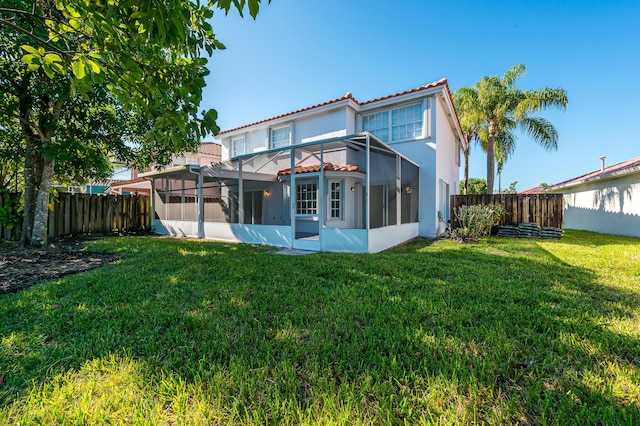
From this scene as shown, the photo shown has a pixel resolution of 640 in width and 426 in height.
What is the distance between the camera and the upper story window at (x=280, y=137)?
14434 mm

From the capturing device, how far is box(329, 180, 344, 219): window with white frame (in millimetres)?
11672

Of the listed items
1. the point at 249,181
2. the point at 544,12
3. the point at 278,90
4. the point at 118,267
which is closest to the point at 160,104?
the point at 118,267

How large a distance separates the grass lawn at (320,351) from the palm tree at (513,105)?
55.6 ft

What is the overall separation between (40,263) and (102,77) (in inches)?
236

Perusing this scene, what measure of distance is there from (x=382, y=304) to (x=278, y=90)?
1050cm

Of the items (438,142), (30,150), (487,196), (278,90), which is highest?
(278,90)

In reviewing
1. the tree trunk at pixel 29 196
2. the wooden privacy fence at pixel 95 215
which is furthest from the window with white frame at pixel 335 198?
the wooden privacy fence at pixel 95 215

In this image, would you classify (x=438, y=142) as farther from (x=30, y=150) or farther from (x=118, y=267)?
(x=30, y=150)

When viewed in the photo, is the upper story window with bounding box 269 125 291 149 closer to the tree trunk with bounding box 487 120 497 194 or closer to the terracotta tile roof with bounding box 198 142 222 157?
the terracotta tile roof with bounding box 198 142 222 157

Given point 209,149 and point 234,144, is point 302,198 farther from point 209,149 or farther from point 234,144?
point 209,149

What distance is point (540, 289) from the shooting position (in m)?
4.23

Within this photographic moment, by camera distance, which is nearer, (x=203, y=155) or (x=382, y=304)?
(x=382, y=304)

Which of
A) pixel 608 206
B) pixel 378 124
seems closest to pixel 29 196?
pixel 378 124

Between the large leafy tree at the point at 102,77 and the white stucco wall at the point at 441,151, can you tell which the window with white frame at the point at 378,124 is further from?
the large leafy tree at the point at 102,77
